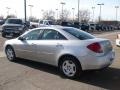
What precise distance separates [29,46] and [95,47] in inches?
108

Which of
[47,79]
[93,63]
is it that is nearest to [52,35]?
[47,79]

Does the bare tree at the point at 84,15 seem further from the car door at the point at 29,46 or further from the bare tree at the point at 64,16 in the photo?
the car door at the point at 29,46

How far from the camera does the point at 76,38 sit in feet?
27.7

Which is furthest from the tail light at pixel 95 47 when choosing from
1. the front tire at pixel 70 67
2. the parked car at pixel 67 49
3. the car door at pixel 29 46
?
the car door at pixel 29 46

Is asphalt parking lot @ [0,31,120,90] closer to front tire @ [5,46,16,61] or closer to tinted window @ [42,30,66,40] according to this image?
front tire @ [5,46,16,61]

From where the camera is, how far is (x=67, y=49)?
8.30 m

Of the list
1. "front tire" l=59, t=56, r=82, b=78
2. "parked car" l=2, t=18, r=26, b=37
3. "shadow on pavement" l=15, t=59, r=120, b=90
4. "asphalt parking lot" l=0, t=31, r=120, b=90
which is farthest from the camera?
"parked car" l=2, t=18, r=26, b=37

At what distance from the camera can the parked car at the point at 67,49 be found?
314 inches

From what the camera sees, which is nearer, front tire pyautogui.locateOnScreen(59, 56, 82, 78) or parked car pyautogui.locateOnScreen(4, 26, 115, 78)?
parked car pyautogui.locateOnScreen(4, 26, 115, 78)

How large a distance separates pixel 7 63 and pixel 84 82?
3796 millimetres

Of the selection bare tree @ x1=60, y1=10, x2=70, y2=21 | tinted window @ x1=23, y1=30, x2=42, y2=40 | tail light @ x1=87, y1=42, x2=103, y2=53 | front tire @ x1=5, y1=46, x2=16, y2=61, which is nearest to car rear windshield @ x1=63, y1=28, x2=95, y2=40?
tail light @ x1=87, y1=42, x2=103, y2=53

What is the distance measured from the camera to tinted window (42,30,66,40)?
8786mm

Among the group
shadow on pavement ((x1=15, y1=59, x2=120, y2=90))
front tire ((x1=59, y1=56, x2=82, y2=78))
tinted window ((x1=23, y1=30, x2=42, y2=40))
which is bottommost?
shadow on pavement ((x1=15, y1=59, x2=120, y2=90))

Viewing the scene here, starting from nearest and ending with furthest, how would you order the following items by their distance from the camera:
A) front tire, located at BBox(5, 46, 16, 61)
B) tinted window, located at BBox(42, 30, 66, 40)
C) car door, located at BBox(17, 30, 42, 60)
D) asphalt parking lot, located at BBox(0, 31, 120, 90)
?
1. asphalt parking lot, located at BBox(0, 31, 120, 90)
2. tinted window, located at BBox(42, 30, 66, 40)
3. car door, located at BBox(17, 30, 42, 60)
4. front tire, located at BBox(5, 46, 16, 61)
